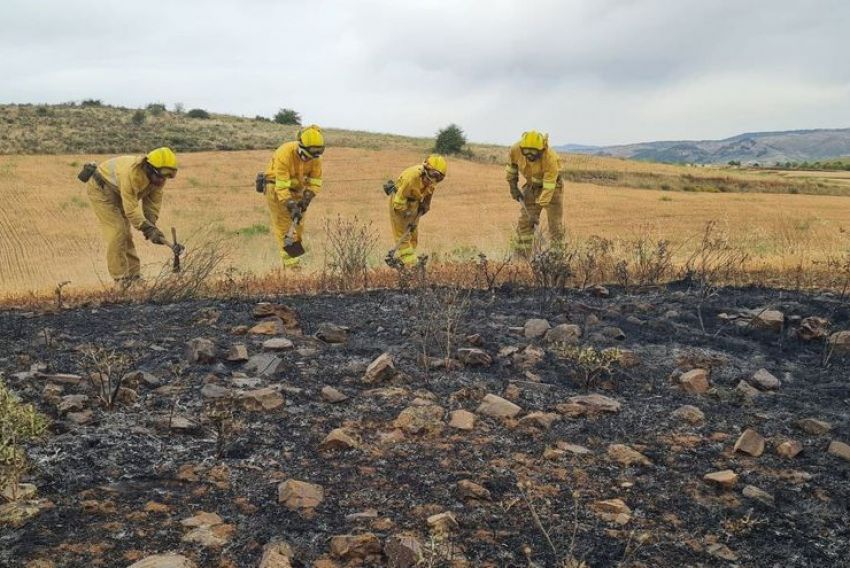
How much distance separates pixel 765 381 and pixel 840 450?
3.10 feet

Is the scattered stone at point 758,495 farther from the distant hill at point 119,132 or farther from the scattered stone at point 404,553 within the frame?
the distant hill at point 119,132

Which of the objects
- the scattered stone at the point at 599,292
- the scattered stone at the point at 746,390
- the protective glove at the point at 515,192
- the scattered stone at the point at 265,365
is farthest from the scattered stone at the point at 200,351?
the protective glove at the point at 515,192

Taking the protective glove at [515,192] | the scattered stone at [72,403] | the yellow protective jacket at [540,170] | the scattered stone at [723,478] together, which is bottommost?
the scattered stone at [723,478]

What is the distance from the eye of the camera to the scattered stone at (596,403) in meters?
3.74

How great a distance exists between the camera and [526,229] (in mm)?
9969

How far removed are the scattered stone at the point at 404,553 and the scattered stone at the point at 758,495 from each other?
1.40 meters

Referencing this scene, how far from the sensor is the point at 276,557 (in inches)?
89.9

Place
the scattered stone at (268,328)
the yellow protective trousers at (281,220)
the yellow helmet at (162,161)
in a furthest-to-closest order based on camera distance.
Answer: the yellow protective trousers at (281,220)
the yellow helmet at (162,161)
the scattered stone at (268,328)

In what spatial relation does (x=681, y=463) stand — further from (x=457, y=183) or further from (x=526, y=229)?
(x=457, y=183)

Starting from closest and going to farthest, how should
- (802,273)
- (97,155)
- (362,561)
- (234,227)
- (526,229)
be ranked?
(362,561)
(802,273)
(526,229)
(234,227)
(97,155)

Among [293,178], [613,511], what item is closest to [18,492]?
[613,511]

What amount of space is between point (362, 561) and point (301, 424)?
48.0 inches

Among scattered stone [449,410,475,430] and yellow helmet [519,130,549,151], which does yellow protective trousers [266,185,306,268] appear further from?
scattered stone [449,410,475,430]

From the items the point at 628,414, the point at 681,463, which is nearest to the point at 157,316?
the point at 628,414
